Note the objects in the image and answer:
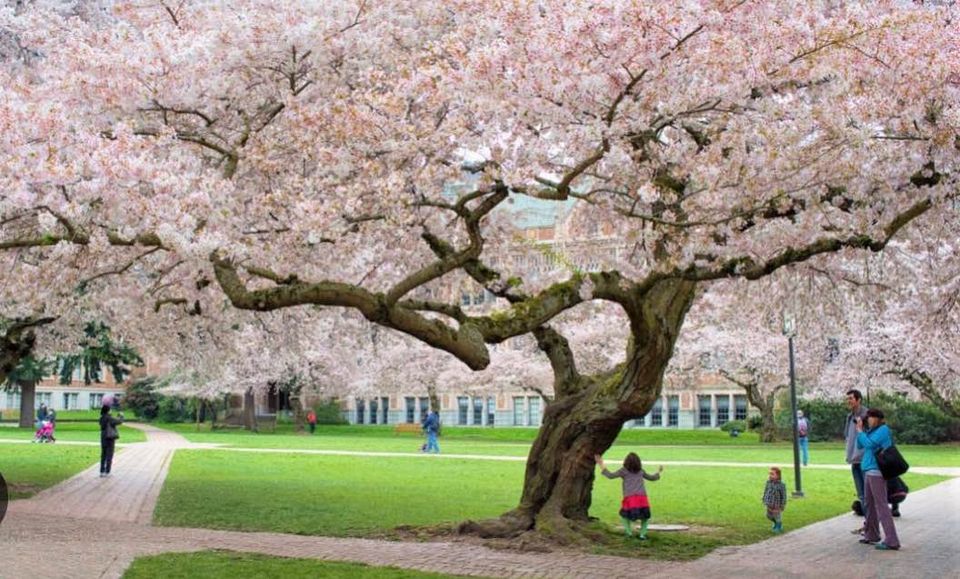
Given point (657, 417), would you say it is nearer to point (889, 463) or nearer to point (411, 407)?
point (411, 407)

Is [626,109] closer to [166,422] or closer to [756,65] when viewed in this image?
[756,65]

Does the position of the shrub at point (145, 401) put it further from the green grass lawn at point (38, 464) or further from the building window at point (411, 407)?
the green grass lawn at point (38, 464)

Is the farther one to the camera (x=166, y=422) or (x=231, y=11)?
(x=166, y=422)

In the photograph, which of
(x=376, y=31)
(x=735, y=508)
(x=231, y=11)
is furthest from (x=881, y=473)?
(x=231, y=11)

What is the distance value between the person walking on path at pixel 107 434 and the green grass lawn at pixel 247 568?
1165 cm

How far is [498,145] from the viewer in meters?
10.3

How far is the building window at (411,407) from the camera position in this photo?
79.4 m

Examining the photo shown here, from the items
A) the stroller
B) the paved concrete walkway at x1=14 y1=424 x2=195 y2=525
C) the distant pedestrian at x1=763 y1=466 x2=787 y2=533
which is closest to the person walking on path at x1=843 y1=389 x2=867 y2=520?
the distant pedestrian at x1=763 y1=466 x2=787 y2=533

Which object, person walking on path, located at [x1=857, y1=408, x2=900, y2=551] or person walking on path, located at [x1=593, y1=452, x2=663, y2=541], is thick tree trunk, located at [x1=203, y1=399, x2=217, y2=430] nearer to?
person walking on path, located at [x1=593, y1=452, x2=663, y2=541]

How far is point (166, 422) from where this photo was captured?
73625 millimetres

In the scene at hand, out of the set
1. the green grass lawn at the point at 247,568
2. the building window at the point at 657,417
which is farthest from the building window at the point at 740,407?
the green grass lawn at the point at 247,568

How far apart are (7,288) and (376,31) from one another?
5769 mm

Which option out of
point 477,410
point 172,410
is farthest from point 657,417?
point 172,410

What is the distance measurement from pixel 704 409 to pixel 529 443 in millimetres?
24288
